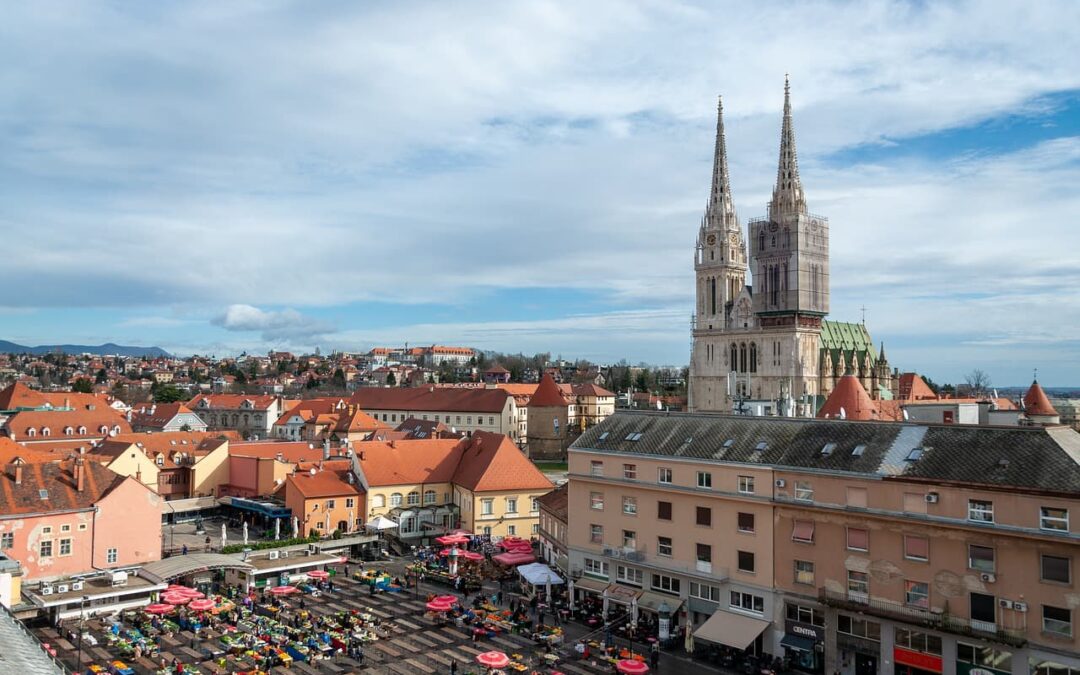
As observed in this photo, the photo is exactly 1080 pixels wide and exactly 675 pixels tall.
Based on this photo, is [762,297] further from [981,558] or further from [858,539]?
[981,558]

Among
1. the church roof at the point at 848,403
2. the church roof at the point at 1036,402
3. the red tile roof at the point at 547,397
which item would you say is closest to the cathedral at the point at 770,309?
the red tile roof at the point at 547,397

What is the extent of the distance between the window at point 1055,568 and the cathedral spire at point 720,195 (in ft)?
312

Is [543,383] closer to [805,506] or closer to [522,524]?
[522,524]

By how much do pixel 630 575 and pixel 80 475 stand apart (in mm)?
28542

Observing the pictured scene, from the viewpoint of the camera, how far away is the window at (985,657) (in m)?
24.9

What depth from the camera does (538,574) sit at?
127 feet

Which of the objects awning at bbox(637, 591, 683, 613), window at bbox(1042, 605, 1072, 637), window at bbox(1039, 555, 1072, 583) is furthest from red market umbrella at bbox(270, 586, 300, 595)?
window at bbox(1039, 555, 1072, 583)

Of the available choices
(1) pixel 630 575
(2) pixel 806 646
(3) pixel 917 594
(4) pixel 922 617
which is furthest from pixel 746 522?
(4) pixel 922 617

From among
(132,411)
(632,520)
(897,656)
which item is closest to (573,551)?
(632,520)

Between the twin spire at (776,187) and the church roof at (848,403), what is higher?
the twin spire at (776,187)

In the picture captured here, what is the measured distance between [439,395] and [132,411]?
42203 millimetres

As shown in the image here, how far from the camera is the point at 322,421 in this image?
100375 millimetres

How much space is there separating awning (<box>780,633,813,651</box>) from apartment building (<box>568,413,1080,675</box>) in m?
0.05

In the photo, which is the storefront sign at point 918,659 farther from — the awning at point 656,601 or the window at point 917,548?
the awning at point 656,601
